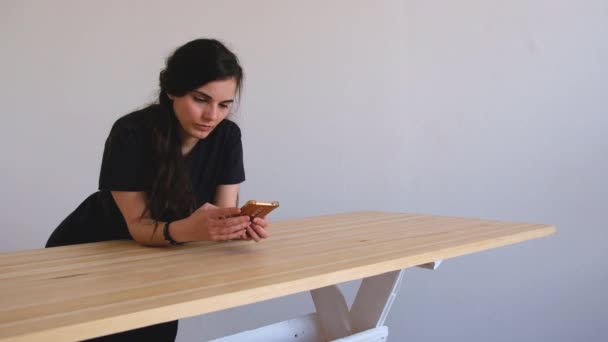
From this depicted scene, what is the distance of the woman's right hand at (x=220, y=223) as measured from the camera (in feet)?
4.64

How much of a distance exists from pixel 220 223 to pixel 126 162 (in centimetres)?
31

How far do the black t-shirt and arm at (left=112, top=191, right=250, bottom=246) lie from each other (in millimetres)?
38

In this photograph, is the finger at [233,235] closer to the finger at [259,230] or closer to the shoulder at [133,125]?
the finger at [259,230]

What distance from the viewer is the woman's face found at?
154 cm

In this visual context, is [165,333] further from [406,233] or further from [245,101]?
[245,101]

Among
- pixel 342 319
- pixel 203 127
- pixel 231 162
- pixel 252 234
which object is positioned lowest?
pixel 342 319

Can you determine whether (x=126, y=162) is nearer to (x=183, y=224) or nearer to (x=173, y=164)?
(x=173, y=164)

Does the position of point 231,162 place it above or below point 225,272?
above

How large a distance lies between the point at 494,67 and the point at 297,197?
1.04m

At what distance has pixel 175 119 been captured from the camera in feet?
5.44

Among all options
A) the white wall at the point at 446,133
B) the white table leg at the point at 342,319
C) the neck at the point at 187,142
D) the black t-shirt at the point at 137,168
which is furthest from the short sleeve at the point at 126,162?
the white wall at the point at 446,133

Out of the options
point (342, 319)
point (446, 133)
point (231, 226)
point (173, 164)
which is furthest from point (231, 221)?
point (446, 133)

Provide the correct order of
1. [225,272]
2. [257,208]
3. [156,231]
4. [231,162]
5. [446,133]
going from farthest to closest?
1. [446,133]
2. [231,162]
3. [156,231]
4. [257,208]
5. [225,272]

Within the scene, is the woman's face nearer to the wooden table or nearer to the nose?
the nose
